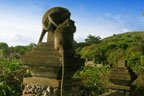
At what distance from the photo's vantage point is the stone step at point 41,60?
6539mm

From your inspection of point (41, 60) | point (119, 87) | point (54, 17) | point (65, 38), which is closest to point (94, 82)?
point (119, 87)

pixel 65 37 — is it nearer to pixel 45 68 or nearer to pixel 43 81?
pixel 45 68

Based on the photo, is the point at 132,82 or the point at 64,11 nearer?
the point at 64,11

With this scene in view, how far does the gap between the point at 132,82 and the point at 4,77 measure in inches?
146

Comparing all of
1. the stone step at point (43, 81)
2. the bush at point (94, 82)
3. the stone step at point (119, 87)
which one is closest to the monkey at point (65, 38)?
the stone step at point (43, 81)

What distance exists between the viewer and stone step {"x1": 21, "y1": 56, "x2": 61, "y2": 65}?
21.5 ft

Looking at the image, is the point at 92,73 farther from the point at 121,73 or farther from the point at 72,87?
the point at 72,87

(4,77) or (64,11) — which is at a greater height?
(64,11)

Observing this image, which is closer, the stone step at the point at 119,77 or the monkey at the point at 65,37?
the monkey at the point at 65,37

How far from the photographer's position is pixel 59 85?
6.52 meters

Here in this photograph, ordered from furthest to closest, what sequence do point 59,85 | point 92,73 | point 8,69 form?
1. point 92,73
2. point 8,69
3. point 59,85

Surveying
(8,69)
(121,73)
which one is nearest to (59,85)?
(121,73)

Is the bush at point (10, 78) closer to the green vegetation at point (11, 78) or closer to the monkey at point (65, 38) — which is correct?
the green vegetation at point (11, 78)

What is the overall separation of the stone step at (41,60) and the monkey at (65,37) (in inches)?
6.9
